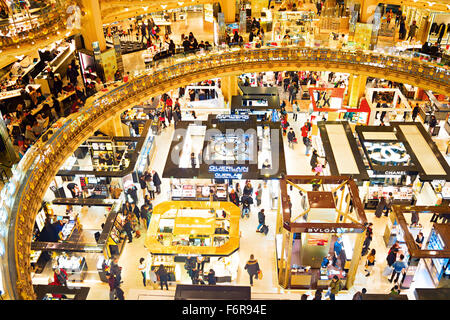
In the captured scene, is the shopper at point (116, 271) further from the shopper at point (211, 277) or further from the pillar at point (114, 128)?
the pillar at point (114, 128)

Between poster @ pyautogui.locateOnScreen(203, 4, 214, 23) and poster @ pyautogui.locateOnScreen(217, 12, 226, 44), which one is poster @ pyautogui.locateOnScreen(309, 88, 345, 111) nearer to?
poster @ pyautogui.locateOnScreen(217, 12, 226, 44)

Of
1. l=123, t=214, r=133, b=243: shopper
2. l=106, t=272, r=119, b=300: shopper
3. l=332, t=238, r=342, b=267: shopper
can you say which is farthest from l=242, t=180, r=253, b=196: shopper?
l=106, t=272, r=119, b=300: shopper

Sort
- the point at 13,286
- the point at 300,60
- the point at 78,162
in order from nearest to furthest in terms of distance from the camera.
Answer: the point at 13,286 < the point at 78,162 < the point at 300,60

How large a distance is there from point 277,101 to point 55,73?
13.4m

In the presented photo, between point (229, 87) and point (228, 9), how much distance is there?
5.56 m

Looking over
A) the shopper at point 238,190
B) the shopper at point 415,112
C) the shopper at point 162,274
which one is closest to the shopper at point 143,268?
the shopper at point 162,274

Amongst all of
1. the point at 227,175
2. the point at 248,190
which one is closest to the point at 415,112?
the point at 248,190

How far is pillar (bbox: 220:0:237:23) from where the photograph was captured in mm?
29656

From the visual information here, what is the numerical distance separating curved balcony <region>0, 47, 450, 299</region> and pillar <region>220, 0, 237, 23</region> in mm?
5249

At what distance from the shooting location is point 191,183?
22094 millimetres

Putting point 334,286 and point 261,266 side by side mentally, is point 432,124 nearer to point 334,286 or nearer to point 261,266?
point 334,286

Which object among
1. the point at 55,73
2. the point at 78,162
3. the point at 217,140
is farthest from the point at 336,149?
the point at 55,73

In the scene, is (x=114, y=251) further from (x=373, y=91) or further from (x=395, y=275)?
(x=373, y=91)

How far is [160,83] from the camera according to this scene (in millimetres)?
24734
